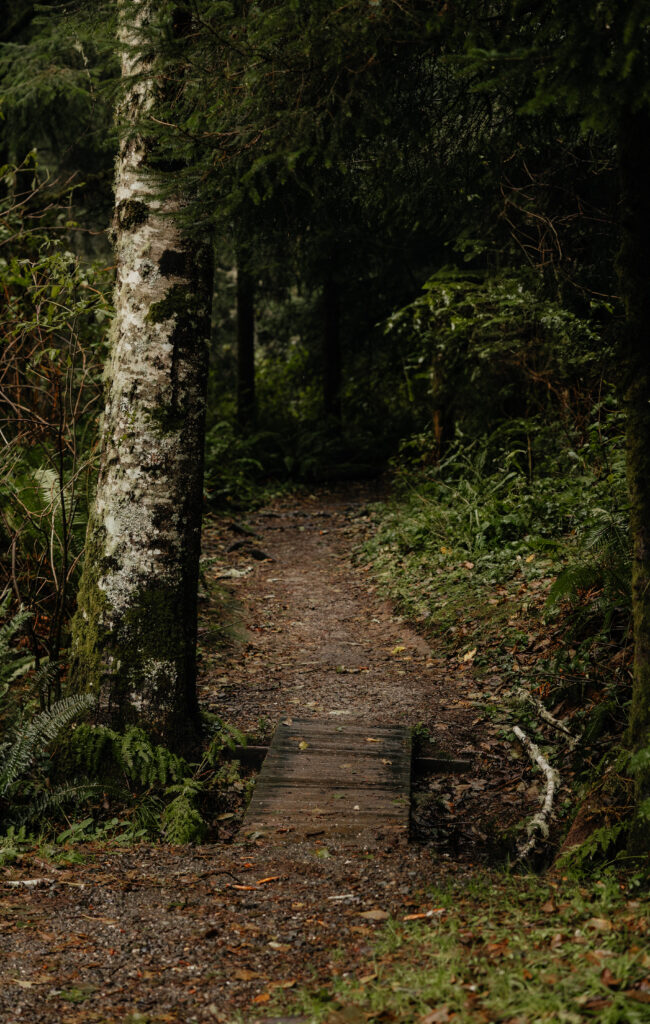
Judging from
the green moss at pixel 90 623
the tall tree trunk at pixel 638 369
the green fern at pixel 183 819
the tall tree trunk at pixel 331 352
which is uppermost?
the tall tree trunk at pixel 331 352

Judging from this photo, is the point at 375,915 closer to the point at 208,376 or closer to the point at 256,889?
the point at 256,889

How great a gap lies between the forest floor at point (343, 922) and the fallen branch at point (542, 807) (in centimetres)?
11

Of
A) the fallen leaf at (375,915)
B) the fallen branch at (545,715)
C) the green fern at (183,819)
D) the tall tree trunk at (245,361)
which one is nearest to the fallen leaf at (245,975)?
the fallen leaf at (375,915)

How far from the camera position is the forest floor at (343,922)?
8.82 feet

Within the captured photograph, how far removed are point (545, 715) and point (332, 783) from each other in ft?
5.13

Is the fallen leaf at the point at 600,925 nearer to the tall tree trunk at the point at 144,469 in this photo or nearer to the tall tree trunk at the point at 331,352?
the tall tree trunk at the point at 144,469

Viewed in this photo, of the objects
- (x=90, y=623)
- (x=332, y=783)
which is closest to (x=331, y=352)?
(x=90, y=623)

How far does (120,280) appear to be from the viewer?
5133mm

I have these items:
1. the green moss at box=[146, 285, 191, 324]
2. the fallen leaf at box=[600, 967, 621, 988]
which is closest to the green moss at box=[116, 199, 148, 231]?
the green moss at box=[146, 285, 191, 324]

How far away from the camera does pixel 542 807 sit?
4.72 m

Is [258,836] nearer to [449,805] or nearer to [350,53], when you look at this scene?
[449,805]

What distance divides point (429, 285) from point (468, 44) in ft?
27.2

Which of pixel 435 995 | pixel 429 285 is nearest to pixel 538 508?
pixel 429 285

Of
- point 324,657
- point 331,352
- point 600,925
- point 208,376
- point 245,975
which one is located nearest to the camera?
point 600,925
